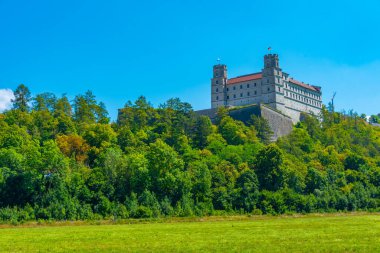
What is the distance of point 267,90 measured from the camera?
129875 mm

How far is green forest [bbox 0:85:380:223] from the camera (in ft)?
194

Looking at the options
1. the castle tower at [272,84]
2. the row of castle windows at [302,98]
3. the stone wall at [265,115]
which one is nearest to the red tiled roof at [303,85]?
the row of castle windows at [302,98]

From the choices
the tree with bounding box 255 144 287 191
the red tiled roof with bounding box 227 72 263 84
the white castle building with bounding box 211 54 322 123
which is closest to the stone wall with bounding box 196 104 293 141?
the white castle building with bounding box 211 54 322 123

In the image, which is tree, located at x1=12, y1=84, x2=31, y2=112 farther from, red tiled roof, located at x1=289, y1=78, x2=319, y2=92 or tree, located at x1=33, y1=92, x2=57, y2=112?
red tiled roof, located at x1=289, y1=78, x2=319, y2=92

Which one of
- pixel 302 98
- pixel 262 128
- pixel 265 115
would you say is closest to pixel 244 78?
pixel 302 98

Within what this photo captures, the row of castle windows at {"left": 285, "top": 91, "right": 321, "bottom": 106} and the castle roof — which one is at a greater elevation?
the castle roof

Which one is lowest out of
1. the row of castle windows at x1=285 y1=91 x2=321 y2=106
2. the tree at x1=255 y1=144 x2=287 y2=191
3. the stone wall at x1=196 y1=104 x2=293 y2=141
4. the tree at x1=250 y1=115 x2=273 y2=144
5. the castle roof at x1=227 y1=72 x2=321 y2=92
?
the tree at x1=255 y1=144 x2=287 y2=191

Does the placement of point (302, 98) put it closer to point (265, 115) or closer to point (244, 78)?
point (244, 78)

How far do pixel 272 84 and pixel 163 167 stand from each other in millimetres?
71413

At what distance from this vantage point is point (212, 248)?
2359cm

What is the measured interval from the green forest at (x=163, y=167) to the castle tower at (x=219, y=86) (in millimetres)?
22519

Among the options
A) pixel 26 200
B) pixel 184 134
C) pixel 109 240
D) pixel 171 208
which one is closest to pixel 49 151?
pixel 26 200

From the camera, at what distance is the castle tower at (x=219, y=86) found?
138m

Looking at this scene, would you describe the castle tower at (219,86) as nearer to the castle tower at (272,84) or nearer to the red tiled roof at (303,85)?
the castle tower at (272,84)
